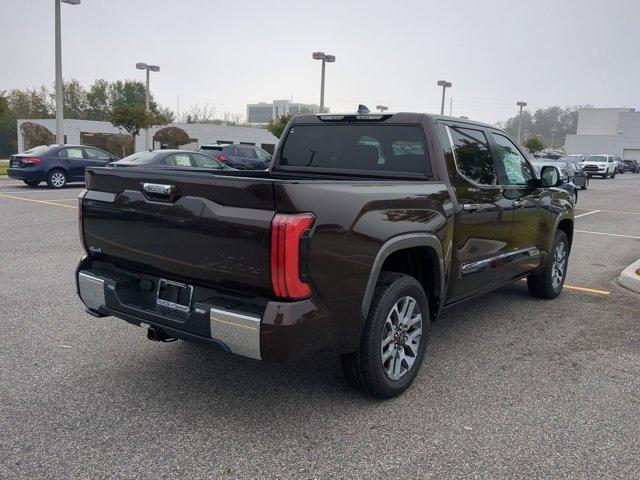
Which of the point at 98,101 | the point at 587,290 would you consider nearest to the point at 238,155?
the point at 587,290

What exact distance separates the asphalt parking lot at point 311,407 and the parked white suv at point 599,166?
1657 inches

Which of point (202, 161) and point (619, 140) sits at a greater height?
point (619, 140)

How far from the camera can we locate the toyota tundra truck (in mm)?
2953

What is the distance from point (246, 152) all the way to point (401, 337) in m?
20.7

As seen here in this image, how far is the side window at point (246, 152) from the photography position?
23.5 m

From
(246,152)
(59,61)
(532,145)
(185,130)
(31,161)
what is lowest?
(31,161)

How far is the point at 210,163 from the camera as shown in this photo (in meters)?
18.1

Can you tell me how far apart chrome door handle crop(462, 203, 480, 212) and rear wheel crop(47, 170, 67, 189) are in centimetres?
1690

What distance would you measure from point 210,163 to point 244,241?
15653 millimetres

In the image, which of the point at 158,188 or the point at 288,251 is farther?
the point at 158,188

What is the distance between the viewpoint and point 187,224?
3193 millimetres

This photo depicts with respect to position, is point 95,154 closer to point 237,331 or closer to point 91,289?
point 91,289

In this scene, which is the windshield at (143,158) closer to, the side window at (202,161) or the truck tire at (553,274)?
the side window at (202,161)

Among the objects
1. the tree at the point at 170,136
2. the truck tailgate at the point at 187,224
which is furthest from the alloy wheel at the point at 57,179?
the tree at the point at 170,136
